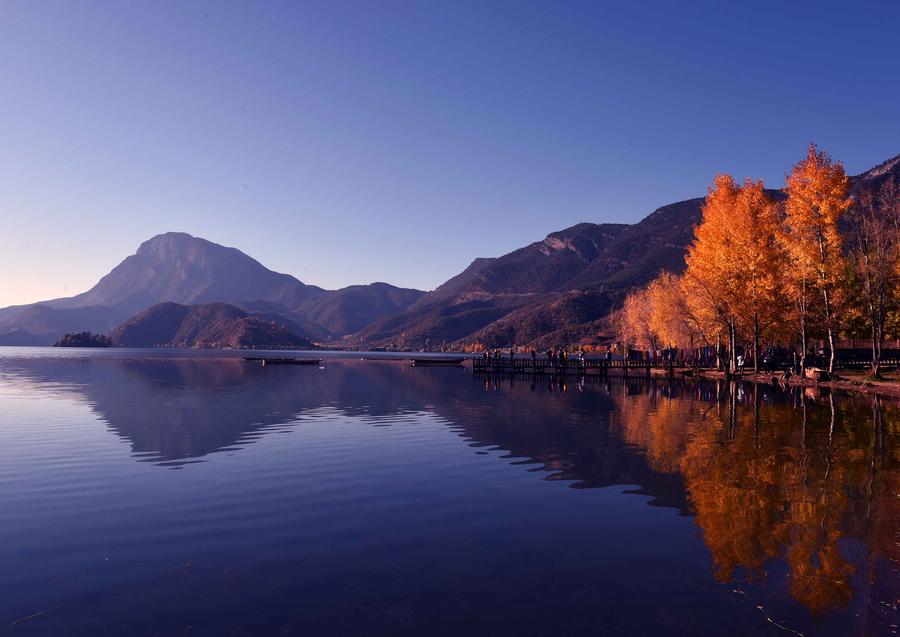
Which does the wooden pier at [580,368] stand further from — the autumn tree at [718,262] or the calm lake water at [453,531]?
the calm lake water at [453,531]

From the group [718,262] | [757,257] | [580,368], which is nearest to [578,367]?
[580,368]

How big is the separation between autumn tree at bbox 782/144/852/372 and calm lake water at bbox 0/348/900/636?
24.9m

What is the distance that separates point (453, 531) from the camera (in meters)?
11.7

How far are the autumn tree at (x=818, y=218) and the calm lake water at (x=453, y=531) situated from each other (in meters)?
24.9

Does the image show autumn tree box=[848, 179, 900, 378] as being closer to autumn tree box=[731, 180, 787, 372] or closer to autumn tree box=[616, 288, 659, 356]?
autumn tree box=[731, 180, 787, 372]

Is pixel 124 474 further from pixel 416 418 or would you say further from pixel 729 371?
pixel 729 371

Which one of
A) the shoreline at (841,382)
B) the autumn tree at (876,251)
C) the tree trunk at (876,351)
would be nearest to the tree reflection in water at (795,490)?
the shoreline at (841,382)

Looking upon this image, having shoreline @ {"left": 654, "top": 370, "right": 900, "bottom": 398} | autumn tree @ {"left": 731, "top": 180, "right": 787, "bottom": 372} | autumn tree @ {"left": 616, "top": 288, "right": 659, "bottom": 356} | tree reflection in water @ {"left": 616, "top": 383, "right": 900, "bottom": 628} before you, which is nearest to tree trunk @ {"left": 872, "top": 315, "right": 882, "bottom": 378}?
shoreline @ {"left": 654, "top": 370, "right": 900, "bottom": 398}

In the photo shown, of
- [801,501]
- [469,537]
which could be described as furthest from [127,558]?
[801,501]

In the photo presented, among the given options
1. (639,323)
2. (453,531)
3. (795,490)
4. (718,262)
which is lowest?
(453,531)

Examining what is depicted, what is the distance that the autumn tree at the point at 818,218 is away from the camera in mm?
46031

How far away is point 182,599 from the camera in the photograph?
8445 millimetres

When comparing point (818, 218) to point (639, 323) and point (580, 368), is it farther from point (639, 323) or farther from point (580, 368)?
point (639, 323)

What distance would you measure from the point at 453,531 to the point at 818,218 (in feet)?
161
